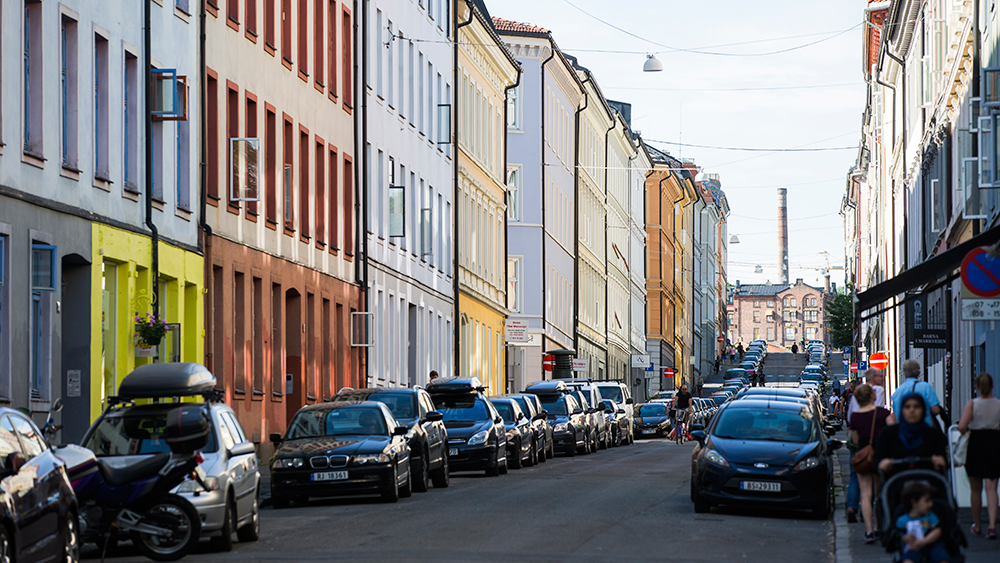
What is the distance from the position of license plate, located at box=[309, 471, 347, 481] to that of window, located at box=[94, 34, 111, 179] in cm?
618

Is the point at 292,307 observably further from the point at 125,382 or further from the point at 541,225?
the point at 541,225

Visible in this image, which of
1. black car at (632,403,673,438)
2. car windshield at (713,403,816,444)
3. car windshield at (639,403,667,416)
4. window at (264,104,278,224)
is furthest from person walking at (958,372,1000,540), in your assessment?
car windshield at (639,403,667,416)

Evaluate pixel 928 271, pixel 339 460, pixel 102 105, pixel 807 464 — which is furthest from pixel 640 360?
pixel 807 464

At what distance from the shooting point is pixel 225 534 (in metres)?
16.4

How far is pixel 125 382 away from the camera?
58.2ft

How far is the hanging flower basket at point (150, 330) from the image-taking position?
2681 centimetres

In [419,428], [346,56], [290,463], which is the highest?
[346,56]

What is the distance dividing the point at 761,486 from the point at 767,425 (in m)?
1.33

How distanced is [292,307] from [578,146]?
1675 inches

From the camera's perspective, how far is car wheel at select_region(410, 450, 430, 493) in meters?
25.3

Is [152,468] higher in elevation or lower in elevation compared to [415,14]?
lower

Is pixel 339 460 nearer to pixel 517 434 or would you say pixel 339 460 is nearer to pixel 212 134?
pixel 212 134

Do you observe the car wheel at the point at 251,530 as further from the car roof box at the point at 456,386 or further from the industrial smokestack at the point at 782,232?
the industrial smokestack at the point at 782,232

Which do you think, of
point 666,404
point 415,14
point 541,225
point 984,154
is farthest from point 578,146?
point 984,154
